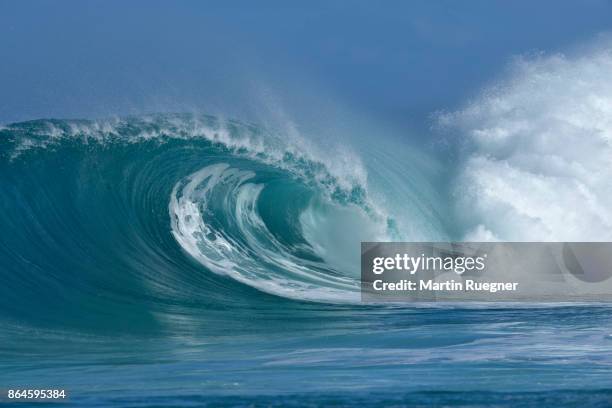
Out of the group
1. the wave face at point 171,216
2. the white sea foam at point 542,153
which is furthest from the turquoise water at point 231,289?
the white sea foam at point 542,153

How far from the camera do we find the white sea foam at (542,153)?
9.65 metres

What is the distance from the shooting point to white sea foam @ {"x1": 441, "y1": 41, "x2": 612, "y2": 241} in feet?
31.7

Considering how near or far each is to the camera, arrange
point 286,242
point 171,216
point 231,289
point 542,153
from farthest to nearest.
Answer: point 542,153 < point 286,242 < point 171,216 < point 231,289

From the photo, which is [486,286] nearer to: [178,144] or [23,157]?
[178,144]

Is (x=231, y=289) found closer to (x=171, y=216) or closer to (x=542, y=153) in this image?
(x=171, y=216)

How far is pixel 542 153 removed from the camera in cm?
1008

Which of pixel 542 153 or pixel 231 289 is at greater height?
pixel 542 153

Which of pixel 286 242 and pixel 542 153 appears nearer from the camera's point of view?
pixel 286 242

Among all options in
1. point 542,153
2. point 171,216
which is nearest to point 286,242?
point 171,216

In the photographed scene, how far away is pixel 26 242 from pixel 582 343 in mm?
5439

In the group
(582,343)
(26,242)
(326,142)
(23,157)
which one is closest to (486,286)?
(582,343)

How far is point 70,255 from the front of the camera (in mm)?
7340

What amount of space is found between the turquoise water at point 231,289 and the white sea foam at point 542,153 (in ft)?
2.58

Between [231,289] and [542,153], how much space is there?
5.11 meters
